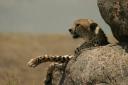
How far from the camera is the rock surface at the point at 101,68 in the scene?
890cm

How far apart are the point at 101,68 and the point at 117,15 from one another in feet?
2.91

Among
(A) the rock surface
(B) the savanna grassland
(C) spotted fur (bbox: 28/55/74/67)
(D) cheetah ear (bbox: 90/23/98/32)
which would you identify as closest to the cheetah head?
(D) cheetah ear (bbox: 90/23/98/32)

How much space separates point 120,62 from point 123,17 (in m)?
0.71

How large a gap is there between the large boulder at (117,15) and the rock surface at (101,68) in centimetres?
27

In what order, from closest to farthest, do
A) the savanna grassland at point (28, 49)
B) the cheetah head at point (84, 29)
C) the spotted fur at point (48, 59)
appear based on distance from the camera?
the spotted fur at point (48, 59)
the cheetah head at point (84, 29)
the savanna grassland at point (28, 49)

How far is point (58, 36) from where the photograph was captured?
2108 inches

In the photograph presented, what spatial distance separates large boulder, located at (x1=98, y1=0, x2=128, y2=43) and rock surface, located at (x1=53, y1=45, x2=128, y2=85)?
0.27 meters

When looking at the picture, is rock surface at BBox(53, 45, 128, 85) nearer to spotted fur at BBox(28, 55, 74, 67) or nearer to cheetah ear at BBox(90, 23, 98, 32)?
spotted fur at BBox(28, 55, 74, 67)

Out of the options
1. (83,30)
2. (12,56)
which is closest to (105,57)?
(83,30)

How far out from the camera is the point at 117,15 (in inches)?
358

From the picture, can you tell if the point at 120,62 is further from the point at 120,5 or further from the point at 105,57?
the point at 120,5

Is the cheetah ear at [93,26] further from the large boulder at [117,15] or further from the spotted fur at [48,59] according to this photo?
the large boulder at [117,15]

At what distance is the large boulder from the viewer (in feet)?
29.3

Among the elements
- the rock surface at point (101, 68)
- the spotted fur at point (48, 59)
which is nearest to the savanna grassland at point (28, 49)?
the spotted fur at point (48, 59)
